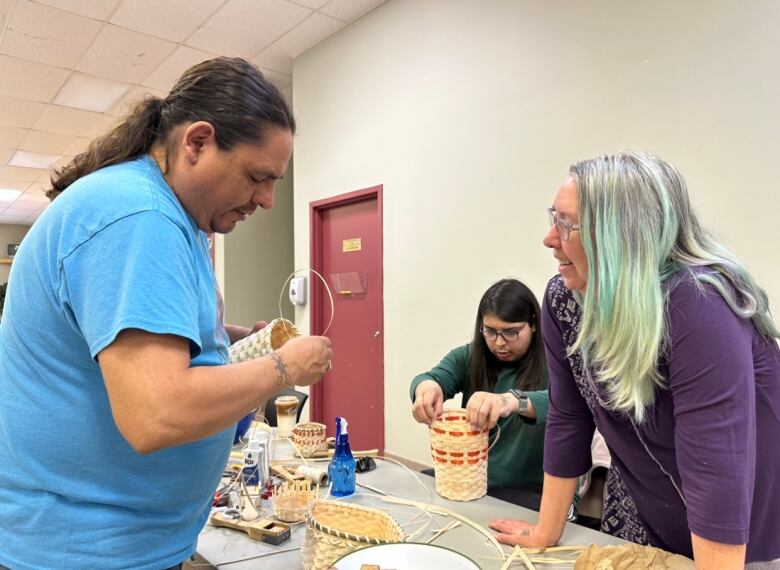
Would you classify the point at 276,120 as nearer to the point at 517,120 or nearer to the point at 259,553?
the point at 259,553

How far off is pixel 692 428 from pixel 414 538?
620 mm

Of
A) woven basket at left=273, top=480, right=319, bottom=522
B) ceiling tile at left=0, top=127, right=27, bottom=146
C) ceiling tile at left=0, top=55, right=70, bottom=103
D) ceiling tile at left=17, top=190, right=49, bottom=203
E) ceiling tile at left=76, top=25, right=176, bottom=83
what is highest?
ceiling tile at left=76, top=25, right=176, bottom=83

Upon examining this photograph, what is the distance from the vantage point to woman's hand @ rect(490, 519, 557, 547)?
1.15m

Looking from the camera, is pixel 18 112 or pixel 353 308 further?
pixel 18 112

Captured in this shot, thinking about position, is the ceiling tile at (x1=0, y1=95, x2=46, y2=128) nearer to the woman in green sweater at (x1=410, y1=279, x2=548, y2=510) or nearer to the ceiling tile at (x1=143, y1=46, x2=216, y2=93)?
the ceiling tile at (x1=143, y1=46, x2=216, y2=93)

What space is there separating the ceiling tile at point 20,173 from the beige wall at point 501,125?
486 centimetres

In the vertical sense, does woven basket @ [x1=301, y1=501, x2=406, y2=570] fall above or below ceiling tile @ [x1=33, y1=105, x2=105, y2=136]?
below

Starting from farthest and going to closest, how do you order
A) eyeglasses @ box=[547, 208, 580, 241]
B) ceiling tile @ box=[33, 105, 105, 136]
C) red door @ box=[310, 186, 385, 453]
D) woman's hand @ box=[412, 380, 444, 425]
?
1. ceiling tile @ box=[33, 105, 105, 136]
2. red door @ box=[310, 186, 385, 453]
3. woman's hand @ box=[412, 380, 444, 425]
4. eyeglasses @ box=[547, 208, 580, 241]

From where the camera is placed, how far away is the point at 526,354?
1.97m

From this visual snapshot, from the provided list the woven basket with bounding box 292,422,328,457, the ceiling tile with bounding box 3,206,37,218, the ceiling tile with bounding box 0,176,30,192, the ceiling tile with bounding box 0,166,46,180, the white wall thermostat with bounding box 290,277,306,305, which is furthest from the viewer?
the ceiling tile with bounding box 3,206,37,218

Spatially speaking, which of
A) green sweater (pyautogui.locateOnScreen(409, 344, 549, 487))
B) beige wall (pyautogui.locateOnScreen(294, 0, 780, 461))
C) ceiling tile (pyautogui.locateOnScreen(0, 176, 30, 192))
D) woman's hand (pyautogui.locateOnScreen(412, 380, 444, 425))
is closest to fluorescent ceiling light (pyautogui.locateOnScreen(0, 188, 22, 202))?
ceiling tile (pyautogui.locateOnScreen(0, 176, 30, 192))

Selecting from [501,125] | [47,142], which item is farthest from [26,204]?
[501,125]

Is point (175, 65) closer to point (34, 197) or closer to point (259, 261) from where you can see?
point (259, 261)

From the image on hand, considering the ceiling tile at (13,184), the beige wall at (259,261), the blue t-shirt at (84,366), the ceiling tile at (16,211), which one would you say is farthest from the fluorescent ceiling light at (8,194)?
the blue t-shirt at (84,366)
